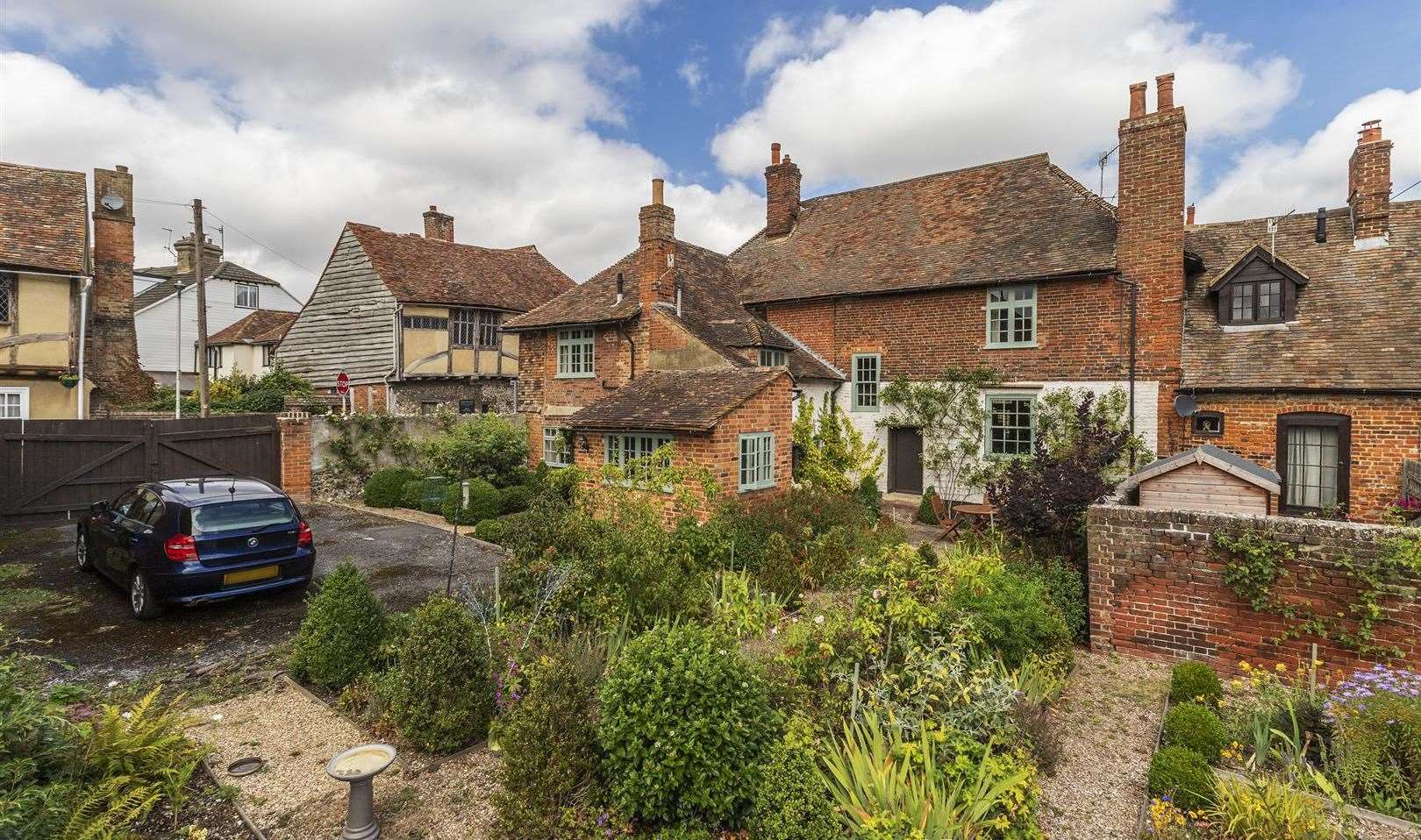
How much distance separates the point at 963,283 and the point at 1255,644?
1216 centimetres

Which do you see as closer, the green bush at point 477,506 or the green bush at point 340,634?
the green bush at point 340,634

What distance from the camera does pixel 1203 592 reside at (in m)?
7.43

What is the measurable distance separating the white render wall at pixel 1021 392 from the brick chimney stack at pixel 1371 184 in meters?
6.03

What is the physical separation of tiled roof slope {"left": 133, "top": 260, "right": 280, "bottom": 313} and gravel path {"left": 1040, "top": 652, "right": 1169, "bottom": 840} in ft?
136

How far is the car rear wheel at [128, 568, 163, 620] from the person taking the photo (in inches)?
325

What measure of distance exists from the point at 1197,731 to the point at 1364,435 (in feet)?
40.8

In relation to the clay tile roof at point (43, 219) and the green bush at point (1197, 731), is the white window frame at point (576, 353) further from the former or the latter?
the green bush at point (1197, 731)

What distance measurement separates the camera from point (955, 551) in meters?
9.71

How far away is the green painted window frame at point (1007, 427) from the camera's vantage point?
1694 cm

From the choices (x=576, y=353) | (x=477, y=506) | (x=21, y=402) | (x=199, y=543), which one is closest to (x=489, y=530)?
(x=477, y=506)

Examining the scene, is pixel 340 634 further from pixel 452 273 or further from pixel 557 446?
pixel 452 273

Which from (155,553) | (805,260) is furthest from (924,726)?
(805,260)

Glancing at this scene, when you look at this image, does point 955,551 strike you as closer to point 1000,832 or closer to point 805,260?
point 1000,832

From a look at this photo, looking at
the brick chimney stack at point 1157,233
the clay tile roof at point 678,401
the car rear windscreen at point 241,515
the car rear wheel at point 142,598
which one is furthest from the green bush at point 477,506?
the brick chimney stack at point 1157,233
